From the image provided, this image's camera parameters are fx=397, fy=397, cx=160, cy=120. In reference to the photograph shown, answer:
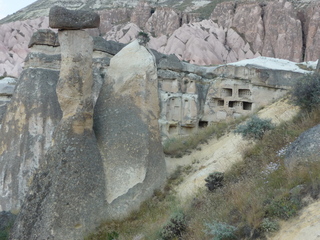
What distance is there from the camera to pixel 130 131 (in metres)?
5.84

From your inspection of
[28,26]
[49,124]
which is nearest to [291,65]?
[49,124]

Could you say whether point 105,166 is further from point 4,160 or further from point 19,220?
point 4,160

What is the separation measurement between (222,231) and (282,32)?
1322 inches

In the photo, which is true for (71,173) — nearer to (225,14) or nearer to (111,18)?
(225,14)

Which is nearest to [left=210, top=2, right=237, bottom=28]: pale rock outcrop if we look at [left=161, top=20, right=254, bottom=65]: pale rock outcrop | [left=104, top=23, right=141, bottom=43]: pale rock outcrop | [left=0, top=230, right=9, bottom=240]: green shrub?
[left=161, top=20, right=254, bottom=65]: pale rock outcrop

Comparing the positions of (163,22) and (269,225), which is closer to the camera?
(269,225)

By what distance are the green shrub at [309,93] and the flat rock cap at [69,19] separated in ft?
11.1

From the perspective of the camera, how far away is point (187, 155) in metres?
7.59

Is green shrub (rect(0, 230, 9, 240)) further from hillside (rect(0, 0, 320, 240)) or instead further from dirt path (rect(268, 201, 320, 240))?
dirt path (rect(268, 201, 320, 240))

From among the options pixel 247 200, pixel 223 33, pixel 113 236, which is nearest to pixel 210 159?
pixel 113 236

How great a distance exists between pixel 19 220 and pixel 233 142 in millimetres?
3808

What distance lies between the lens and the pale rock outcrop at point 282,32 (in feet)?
110

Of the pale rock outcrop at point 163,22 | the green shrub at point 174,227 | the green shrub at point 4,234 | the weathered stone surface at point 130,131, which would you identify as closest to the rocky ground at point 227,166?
the weathered stone surface at point 130,131

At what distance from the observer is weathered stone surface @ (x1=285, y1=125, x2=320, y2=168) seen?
3.99 m
